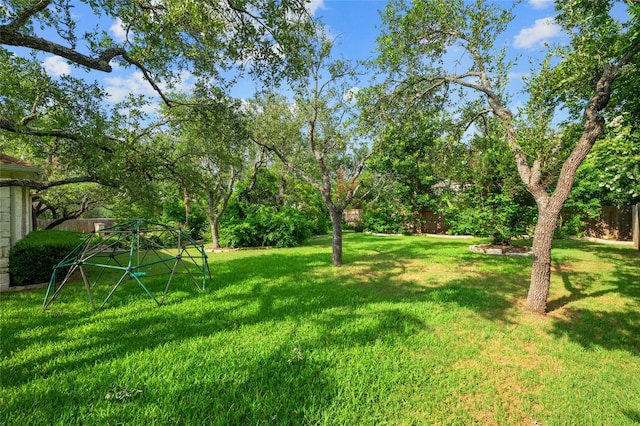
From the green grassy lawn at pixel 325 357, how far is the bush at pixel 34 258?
78 centimetres

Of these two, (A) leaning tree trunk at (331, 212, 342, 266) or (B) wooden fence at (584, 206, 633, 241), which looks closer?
(A) leaning tree trunk at (331, 212, 342, 266)

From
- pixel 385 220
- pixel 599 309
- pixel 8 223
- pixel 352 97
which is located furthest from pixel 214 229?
pixel 599 309

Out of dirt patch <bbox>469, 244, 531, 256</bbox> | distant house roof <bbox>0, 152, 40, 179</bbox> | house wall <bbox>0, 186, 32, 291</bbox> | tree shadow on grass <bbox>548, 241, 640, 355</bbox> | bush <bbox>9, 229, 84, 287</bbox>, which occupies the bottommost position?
tree shadow on grass <bbox>548, 241, 640, 355</bbox>

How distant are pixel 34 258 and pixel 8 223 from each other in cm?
105

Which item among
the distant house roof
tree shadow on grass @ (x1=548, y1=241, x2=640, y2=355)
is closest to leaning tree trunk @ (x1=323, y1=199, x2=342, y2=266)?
tree shadow on grass @ (x1=548, y1=241, x2=640, y2=355)

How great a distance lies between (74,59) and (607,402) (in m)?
7.30

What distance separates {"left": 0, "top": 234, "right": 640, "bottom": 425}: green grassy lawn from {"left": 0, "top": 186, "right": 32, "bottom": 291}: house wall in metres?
0.97

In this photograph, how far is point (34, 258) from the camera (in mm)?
6664

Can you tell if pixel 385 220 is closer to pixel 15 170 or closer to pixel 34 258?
pixel 34 258

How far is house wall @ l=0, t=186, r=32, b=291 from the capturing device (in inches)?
253

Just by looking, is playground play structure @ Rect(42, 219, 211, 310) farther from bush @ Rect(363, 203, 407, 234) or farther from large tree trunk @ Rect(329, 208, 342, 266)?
bush @ Rect(363, 203, 407, 234)

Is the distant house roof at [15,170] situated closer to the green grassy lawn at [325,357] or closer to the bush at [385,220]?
the green grassy lawn at [325,357]

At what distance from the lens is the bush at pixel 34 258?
6.49 m

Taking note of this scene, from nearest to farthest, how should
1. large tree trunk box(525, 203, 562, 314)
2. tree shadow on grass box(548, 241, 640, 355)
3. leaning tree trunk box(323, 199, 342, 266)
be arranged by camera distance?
tree shadow on grass box(548, 241, 640, 355) → large tree trunk box(525, 203, 562, 314) → leaning tree trunk box(323, 199, 342, 266)
